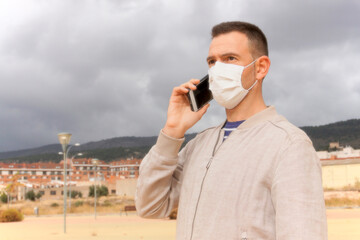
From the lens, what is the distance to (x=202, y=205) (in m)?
2.12

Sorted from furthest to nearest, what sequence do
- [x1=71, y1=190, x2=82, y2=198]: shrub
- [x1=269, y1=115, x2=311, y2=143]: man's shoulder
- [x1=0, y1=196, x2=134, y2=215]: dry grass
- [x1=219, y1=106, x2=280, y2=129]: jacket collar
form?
[x1=71, y1=190, x2=82, y2=198]: shrub, [x1=0, y1=196, x2=134, y2=215]: dry grass, [x1=219, y1=106, x2=280, y2=129]: jacket collar, [x1=269, y1=115, x2=311, y2=143]: man's shoulder

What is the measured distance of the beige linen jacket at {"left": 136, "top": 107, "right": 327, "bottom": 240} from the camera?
6.10 feet

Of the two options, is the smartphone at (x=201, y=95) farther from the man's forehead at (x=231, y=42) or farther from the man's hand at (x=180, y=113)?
the man's forehead at (x=231, y=42)

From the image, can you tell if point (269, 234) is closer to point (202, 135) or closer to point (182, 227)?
point (182, 227)

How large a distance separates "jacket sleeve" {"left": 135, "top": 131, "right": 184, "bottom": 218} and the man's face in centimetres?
48

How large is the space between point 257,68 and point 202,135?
482 millimetres

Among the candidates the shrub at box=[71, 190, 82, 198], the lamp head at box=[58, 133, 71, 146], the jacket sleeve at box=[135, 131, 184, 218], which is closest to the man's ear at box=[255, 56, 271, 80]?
the jacket sleeve at box=[135, 131, 184, 218]

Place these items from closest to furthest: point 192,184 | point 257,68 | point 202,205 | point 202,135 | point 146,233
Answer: point 202,205, point 192,184, point 257,68, point 202,135, point 146,233

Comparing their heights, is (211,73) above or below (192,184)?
above

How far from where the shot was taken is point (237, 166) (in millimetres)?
2070

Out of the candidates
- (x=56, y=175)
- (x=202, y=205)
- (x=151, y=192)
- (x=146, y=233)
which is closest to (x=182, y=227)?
(x=202, y=205)

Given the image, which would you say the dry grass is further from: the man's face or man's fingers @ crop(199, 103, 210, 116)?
the man's face

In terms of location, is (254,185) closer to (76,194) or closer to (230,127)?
(230,127)

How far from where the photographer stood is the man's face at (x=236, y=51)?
237 centimetres
